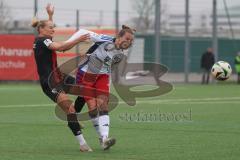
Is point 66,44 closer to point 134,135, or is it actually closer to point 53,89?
point 53,89

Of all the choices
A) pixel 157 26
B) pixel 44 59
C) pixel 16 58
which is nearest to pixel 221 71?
pixel 44 59

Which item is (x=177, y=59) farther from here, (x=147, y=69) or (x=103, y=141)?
(x=103, y=141)

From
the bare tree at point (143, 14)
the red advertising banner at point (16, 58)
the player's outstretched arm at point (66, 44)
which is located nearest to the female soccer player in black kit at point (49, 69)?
the player's outstretched arm at point (66, 44)

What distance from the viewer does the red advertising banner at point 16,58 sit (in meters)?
32.9

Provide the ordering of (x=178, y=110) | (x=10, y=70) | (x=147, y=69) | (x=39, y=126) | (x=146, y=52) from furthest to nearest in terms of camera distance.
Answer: (x=146, y=52) < (x=147, y=69) < (x=10, y=70) < (x=178, y=110) < (x=39, y=126)

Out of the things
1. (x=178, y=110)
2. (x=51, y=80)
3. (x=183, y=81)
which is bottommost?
(x=183, y=81)

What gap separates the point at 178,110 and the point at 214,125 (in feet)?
14.1

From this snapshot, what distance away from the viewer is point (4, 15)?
115 feet

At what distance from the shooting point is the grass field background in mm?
10102

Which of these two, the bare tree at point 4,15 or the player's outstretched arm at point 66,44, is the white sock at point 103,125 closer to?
the player's outstretched arm at point 66,44

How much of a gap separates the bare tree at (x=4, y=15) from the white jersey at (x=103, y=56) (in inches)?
906

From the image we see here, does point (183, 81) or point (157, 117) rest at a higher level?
point (157, 117)

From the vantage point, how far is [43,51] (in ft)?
35.0

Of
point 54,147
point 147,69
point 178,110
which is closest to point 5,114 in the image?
point 178,110
